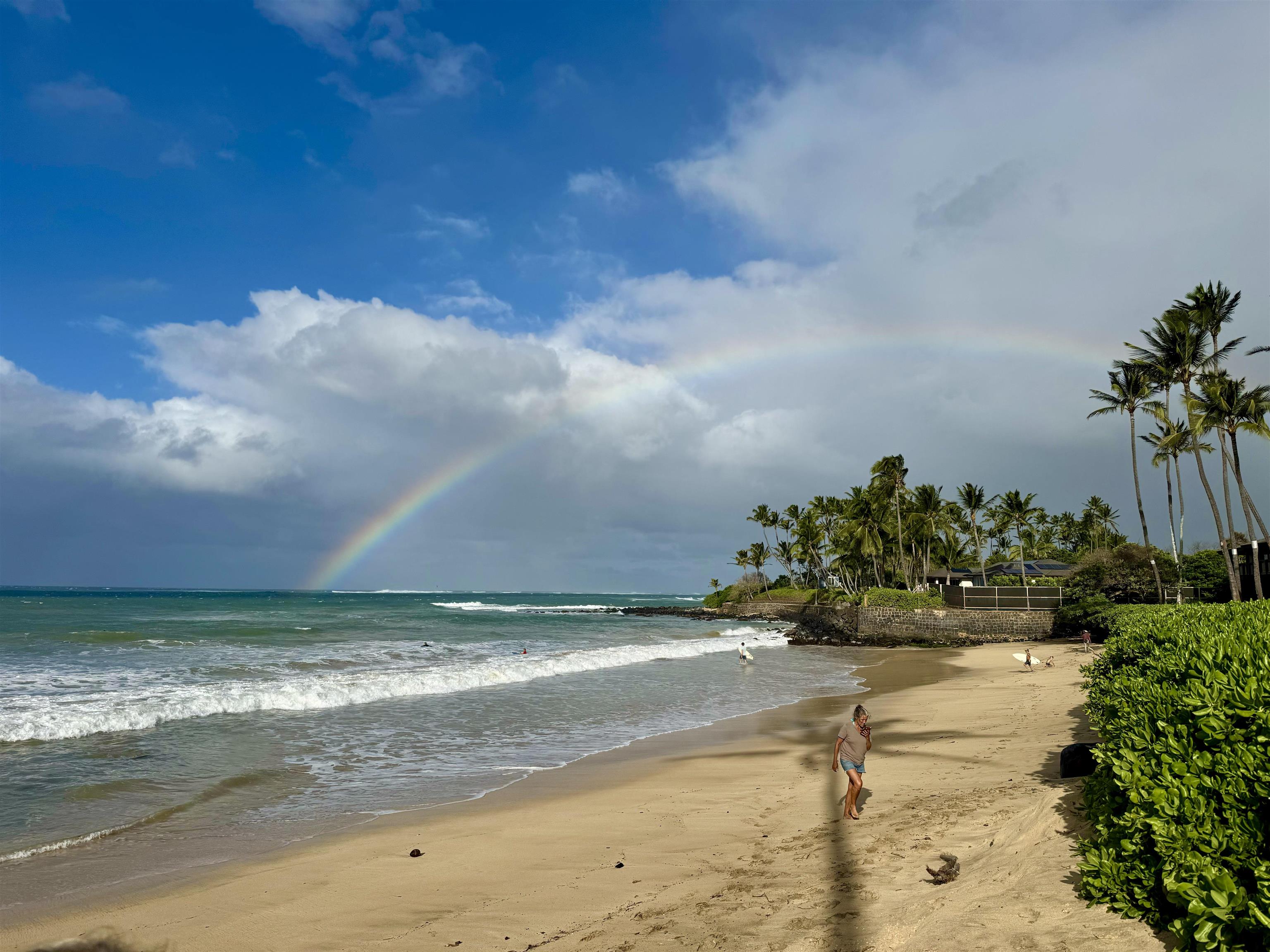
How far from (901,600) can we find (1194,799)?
165 ft

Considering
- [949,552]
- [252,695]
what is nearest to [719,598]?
[949,552]

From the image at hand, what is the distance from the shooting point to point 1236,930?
10.3 feet

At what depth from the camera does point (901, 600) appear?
51000mm

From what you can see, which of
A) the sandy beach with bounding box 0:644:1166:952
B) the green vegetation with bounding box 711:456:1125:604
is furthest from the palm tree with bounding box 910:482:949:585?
the sandy beach with bounding box 0:644:1166:952

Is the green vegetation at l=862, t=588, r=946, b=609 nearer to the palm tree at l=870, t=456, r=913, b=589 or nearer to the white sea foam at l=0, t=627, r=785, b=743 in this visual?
the palm tree at l=870, t=456, r=913, b=589

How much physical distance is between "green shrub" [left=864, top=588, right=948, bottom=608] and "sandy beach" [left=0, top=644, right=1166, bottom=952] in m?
39.8

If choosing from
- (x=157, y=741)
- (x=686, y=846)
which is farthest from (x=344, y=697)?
(x=686, y=846)

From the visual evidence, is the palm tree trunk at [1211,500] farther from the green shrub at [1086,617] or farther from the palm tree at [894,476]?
the palm tree at [894,476]

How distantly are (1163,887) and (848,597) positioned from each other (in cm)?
6633

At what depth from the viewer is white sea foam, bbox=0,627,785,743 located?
15.0 metres

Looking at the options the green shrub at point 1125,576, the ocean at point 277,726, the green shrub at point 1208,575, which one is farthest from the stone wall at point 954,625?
the ocean at point 277,726

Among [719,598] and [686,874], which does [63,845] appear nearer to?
[686,874]

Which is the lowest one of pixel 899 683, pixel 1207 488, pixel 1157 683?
pixel 899 683

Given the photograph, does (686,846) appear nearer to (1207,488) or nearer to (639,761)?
(639,761)
